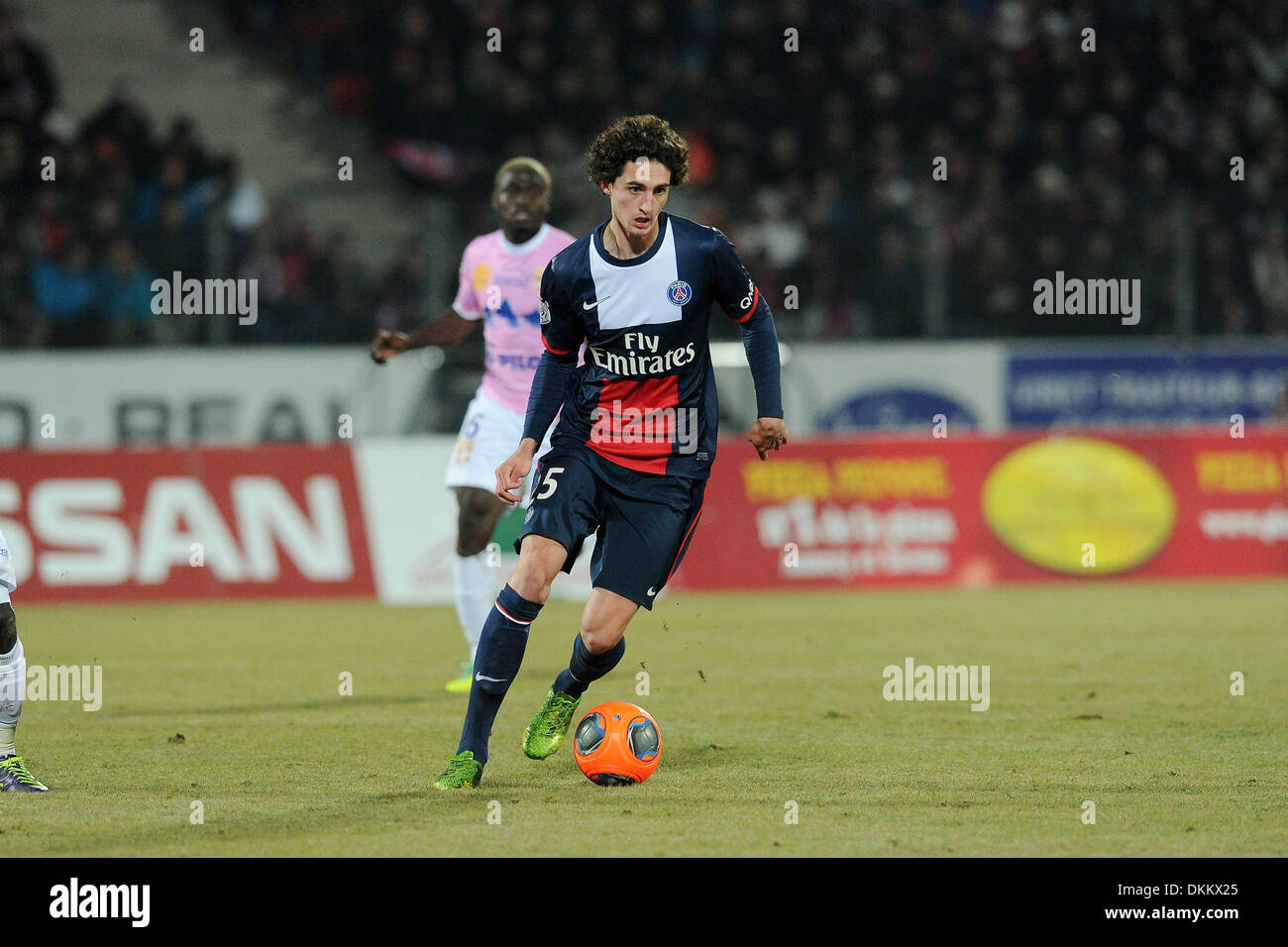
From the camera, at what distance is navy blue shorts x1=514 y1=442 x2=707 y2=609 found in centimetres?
673

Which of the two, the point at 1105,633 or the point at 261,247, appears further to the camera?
the point at 261,247

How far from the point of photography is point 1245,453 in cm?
1583

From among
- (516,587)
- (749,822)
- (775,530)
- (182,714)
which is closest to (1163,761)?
(749,822)

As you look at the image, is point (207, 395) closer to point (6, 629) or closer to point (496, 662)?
point (6, 629)

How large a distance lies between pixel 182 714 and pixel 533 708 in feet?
5.81

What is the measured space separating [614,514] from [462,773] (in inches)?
44.9

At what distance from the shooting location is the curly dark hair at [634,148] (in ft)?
21.3

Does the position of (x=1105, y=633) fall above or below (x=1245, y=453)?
below

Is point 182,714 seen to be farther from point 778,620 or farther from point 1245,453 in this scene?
point 1245,453

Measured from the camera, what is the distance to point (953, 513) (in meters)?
15.7

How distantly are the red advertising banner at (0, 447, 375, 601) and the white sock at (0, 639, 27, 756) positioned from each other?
836cm
